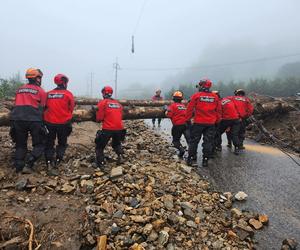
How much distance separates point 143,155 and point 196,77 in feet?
578

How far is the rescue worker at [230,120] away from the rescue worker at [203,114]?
1.25 meters

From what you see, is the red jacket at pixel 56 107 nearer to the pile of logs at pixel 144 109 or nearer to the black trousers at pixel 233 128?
the pile of logs at pixel 144 109

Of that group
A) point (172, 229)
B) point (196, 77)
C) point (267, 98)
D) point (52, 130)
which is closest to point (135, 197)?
point (172, 229)

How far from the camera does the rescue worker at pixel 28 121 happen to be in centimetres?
593

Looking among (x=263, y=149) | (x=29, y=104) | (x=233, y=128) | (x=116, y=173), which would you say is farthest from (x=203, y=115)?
(x=29, y=104)

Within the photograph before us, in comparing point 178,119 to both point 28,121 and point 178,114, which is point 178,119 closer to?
point 178,114

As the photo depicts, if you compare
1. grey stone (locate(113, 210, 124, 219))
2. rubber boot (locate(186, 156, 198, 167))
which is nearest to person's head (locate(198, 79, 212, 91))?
rubber boot (locate(186, 156, 198, 167))

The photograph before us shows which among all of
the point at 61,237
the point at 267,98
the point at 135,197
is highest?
the point at 267,98

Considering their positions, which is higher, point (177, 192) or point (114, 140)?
point (114, 140)

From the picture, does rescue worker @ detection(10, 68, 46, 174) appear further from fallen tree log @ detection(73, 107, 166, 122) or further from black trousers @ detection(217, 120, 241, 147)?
black trousers @ detection(217, 120, 241, 147)

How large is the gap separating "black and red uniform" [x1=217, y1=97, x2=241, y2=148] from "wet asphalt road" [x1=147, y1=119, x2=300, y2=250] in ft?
2.00

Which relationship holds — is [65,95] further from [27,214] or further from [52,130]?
[27,214]

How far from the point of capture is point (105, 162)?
6.73 m

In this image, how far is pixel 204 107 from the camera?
726 cm
